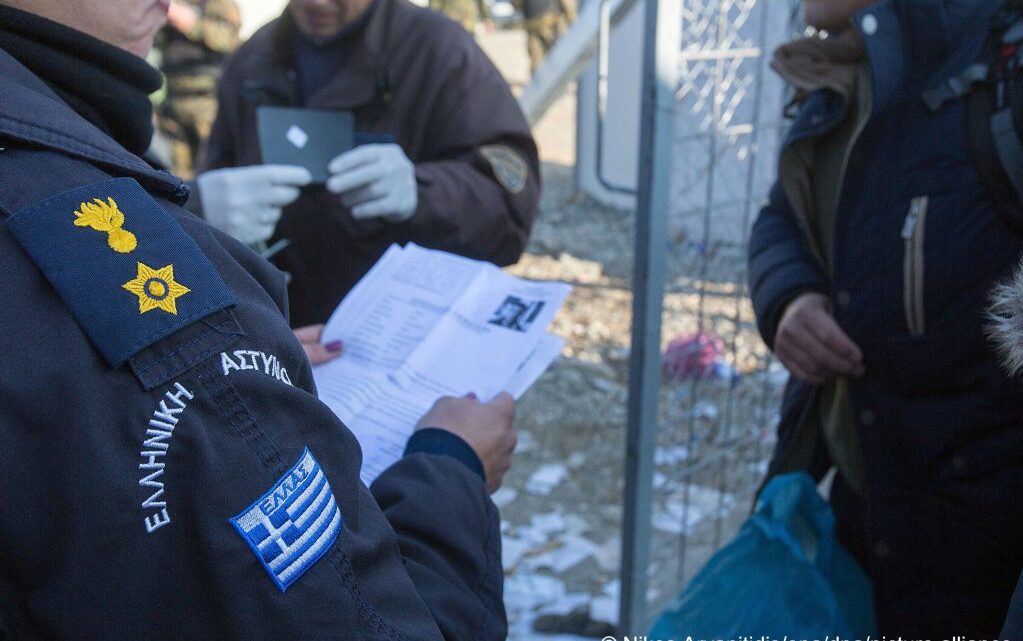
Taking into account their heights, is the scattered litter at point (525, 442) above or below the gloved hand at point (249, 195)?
below

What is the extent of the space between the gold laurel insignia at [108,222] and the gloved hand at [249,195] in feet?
3.49

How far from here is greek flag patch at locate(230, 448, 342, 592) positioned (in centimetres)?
65

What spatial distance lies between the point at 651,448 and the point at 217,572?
159cm

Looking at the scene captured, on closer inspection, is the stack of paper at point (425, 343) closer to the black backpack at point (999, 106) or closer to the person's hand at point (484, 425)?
the person's hand at point (484, 425)

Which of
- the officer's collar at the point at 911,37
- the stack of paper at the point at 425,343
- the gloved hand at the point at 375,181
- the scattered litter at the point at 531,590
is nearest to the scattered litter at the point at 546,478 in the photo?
the scattered litter at the point at 531,590

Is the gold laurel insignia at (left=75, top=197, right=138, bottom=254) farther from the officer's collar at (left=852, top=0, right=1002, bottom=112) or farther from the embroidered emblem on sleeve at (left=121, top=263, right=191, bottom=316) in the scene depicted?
the officer's collar at (left=852, top=0, right=1002, bottom=112)

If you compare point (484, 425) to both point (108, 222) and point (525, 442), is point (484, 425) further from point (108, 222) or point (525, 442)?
point (525, 442)

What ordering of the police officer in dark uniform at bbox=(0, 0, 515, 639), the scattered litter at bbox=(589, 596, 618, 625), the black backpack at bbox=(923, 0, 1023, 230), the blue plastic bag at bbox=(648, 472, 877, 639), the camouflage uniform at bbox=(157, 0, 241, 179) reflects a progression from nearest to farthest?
the police officer in dark uniform at bbox=(0, 0, 515, 639), the black backpack at bbox=(923, 0, 1023, 230), the blue plastic bag at bbox=(648, 472, 877, 639), the scattered litter at bbox=(589, 596, 618, 625), the camouflage uniform at bbox=(157, 0, 241, 179)

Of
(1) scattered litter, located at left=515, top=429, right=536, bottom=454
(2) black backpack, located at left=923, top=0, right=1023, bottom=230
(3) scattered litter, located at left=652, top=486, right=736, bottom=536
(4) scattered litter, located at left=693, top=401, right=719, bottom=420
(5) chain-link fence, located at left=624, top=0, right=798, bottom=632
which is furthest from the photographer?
(1) scattered litter, located at left=515, top=429, right=536, bottom=454

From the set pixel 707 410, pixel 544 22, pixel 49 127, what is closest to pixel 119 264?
pixel 49 127

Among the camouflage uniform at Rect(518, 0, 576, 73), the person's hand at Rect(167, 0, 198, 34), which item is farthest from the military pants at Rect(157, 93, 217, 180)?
the camouflage uniform at Rect(518, 0, 576, 73)

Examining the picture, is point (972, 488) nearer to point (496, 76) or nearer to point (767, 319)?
point (767, 319)

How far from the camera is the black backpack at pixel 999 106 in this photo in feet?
4.25

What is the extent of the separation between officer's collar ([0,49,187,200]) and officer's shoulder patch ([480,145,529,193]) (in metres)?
1.27
